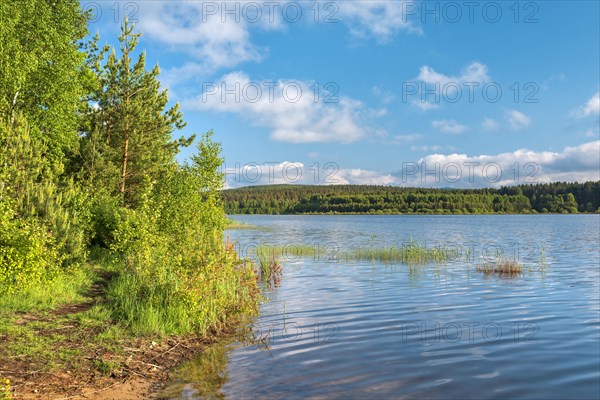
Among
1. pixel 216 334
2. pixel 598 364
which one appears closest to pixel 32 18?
pixel 216 334

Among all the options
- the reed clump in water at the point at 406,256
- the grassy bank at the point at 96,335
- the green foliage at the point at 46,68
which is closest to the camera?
the grassy bank at the point at 96,335

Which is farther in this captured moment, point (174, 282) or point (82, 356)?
point (174, 282)

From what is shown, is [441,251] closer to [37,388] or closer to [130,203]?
[130,203]

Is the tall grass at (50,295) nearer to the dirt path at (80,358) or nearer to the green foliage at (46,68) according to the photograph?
the dirt path at (80,358)

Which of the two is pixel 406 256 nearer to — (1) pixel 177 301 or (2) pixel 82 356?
(1) pixel 177 301

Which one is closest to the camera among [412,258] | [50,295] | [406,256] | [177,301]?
[177,301]

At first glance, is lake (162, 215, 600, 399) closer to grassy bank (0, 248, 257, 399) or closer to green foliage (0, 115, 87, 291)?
grassy bank (0, 248, 257, 399)

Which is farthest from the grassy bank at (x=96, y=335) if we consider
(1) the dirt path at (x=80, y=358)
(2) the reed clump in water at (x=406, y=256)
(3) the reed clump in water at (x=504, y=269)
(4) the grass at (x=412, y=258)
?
(2) the reed clump in water at (x=406, y=256)

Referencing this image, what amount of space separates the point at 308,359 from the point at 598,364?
6.62m

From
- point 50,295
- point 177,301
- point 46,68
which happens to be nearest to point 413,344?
point 177,301

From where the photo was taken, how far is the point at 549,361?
36.4 ft

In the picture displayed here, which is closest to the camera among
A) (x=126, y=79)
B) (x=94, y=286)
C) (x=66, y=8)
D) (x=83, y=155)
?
(x=94, y=286)

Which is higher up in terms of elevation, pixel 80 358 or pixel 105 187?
pixel 105 187

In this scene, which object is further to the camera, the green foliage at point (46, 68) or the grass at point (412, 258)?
the grass at point (412, 258)
